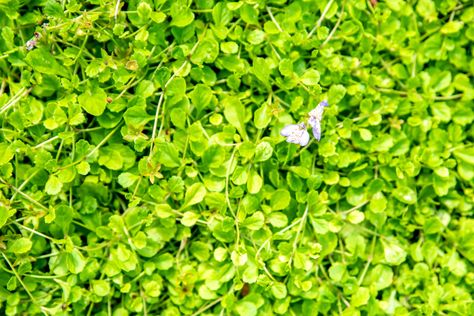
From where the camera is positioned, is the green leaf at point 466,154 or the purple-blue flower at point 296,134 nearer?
the purple-blue flower at point 296,134

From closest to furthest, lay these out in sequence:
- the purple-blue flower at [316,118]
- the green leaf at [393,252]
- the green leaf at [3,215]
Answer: the green leaf at [3,215]
the purple-blue flower at [316,118]
the green leaf at [393,252]

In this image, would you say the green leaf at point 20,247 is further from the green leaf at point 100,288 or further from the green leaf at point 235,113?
the green leaf at point 235,113

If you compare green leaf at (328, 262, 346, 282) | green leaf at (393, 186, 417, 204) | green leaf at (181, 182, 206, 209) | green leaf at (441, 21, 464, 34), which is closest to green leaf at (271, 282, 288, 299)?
green leaf at (328, 262, 346, 282)

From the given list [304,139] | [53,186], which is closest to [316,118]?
[304,139]

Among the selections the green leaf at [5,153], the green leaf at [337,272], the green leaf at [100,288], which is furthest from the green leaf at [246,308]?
the green leaf at [5,153]

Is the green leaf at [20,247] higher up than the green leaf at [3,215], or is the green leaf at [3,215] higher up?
the green leaf at [3,215]

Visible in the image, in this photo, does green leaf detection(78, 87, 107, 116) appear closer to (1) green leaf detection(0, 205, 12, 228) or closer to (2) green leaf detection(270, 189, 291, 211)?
(1) green leaf detection(0, 205, 12, 228)

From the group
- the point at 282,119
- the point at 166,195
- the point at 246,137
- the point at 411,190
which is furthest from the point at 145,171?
the point at 411,190

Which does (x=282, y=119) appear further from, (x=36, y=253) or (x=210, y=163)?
(x=36, y=253)

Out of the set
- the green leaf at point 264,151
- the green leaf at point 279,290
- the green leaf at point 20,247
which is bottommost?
the green leaf at point 279,290
